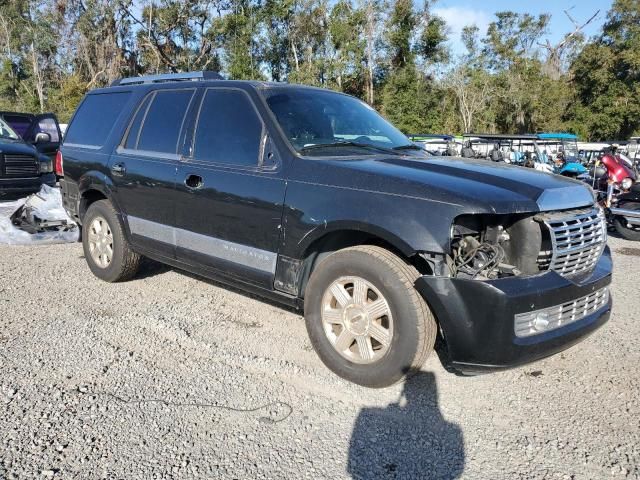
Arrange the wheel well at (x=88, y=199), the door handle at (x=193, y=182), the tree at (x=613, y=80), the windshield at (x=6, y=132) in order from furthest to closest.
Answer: the tree at (x=613, y=80) < the windshield at (x=6, y=132) < the wheel well at (x=88, y=199) < the door handle at (x=193, y=182)

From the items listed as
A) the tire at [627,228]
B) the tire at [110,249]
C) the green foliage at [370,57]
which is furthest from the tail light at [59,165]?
the green foliage at [370,57]

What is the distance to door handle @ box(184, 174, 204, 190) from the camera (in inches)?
160

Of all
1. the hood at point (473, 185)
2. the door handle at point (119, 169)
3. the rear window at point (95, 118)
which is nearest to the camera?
the hood at point (473, 185)

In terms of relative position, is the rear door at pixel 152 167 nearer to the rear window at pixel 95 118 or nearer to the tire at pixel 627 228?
the rear window at pixel 95 118

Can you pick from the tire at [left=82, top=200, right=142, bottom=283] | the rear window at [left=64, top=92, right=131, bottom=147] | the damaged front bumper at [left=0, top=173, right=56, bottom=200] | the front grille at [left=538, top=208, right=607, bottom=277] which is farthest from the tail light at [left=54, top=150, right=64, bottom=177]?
the front grille at [left=538, top=208, right=607, bottom=277]

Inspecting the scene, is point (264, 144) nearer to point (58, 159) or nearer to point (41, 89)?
point (58, 159)

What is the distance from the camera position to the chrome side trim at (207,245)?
12.3 feet

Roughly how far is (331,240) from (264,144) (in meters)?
0.84

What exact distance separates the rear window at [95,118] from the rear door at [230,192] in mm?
1367

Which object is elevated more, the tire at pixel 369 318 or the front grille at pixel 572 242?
the front grille at pixel 572 242

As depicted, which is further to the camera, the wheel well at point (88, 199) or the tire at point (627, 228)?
the tire at point (627, 228)

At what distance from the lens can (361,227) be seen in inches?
124

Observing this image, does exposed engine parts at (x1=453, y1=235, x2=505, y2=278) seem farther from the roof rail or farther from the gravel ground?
the roof rail

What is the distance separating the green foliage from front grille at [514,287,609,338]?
33.4m
